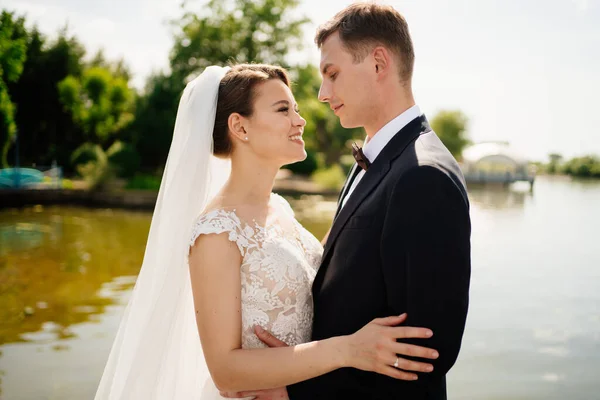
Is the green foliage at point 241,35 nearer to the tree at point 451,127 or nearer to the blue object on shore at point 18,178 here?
the blue object on shore at point 18,178

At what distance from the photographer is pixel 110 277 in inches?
385

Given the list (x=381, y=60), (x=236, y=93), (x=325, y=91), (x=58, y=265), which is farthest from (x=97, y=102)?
(x=381, y=60)

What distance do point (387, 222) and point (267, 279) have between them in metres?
0.69

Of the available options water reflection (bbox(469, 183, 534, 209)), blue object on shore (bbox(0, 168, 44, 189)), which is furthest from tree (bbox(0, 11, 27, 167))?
water reflection (bbox(469, 183, 534, 209))

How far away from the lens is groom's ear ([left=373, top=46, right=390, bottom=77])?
7.11 feet

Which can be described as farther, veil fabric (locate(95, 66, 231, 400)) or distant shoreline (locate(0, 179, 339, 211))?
distant shoreline (locate(0, 179, 339, 211))

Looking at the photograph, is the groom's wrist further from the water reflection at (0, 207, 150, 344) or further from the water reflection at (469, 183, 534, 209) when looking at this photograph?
the water reflection at (469, 183, 534, 209)

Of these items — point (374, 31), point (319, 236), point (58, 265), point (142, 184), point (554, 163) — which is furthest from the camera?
point (554, 163)

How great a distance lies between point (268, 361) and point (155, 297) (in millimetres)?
766

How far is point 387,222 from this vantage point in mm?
1745

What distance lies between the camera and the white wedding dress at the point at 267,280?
2.21 metres

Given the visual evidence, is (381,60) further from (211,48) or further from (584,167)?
(584,167)

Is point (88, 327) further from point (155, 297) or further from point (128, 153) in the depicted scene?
point (128, 153)

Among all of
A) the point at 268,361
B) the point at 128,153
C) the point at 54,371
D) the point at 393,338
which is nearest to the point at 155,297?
the point at 268,361
